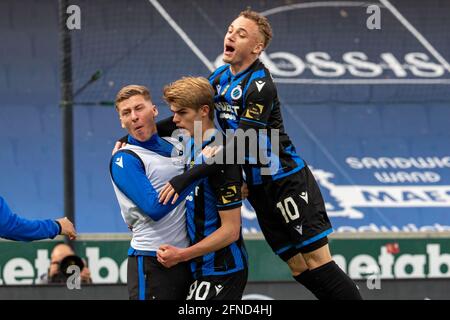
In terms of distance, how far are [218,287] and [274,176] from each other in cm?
93

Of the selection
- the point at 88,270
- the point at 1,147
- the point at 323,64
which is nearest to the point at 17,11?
the point at 1,147

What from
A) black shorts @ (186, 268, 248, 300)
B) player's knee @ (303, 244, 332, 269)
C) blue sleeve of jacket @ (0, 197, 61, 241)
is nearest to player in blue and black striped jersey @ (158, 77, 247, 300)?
black shorts @ (186, 268, 248, 300)

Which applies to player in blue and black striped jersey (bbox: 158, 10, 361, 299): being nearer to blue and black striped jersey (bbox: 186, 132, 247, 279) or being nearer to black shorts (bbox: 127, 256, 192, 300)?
blue and black striped jersey (bbox: 186, 132, 247, 279)

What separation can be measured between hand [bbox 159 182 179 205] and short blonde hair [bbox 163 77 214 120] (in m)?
0.40

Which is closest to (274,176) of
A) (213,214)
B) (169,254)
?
(213,214)

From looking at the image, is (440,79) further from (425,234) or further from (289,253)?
(289,253)

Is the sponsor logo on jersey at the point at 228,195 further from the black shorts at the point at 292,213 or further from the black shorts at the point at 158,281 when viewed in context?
the black shorts at the point at 292,213

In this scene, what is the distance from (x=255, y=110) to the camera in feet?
17.2

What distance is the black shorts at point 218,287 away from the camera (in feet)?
15.7

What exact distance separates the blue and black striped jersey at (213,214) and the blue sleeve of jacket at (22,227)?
2.27 ft

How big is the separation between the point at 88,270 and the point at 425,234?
292 centimetres

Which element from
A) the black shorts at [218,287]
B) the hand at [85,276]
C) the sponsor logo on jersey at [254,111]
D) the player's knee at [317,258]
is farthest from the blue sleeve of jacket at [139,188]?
the hand at [85,276]

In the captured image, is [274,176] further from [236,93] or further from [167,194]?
[167,194]
